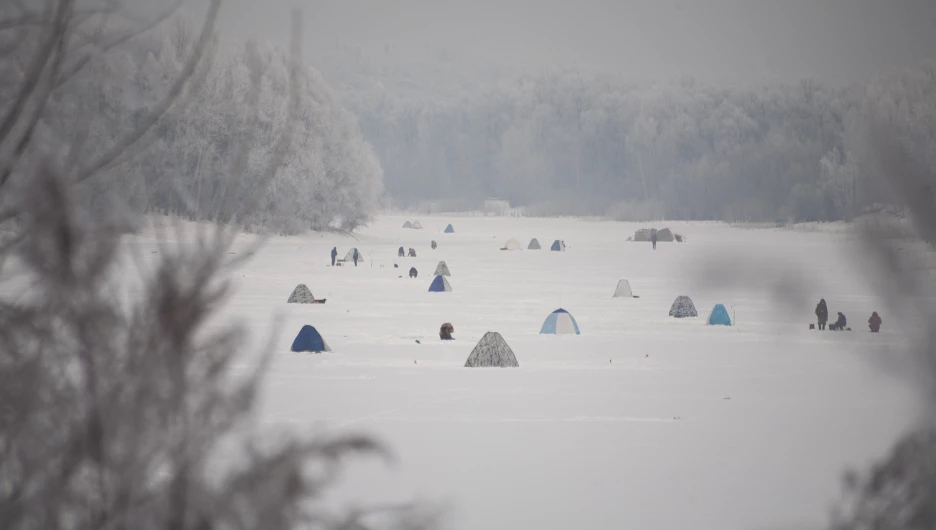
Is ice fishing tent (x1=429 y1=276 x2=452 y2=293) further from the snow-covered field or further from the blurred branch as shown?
the blurred branch

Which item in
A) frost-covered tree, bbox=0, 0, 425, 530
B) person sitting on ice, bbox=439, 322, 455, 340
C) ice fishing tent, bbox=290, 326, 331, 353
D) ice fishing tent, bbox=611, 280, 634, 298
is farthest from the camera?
ice fishing tent, bbox=611, 280, 634, 298

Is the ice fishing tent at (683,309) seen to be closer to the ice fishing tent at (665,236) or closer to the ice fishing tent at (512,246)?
the ice fishing tent at (512,246)

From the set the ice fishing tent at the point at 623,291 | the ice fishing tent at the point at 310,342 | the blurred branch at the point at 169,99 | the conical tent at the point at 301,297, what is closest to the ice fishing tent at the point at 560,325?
the ice fishing tent at the point at 310,342

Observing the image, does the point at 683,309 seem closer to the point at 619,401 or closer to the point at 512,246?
the point at 619,401

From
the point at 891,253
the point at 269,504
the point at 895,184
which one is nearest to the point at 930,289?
the point at 891,253

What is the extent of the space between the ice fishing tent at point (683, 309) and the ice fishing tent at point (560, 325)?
4.25 meters

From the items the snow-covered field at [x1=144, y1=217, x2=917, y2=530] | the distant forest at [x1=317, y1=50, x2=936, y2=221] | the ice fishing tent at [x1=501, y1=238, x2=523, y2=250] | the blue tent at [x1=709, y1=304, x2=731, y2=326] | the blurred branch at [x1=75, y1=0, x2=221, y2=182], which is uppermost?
the distant forest at [x1=317, y1=50, x2=936, y2=221]

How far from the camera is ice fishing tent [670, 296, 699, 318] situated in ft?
85.0

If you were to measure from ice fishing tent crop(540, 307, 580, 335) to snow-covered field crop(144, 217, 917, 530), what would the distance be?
1.13 feet

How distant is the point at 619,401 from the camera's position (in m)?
15.2

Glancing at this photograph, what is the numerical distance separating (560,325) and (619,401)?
732cm

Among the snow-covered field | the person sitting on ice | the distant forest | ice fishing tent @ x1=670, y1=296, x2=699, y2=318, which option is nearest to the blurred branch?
the snow-covered field

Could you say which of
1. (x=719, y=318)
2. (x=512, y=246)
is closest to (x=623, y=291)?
(x=719, y=318)

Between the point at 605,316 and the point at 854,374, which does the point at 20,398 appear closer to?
the point at 854,374
